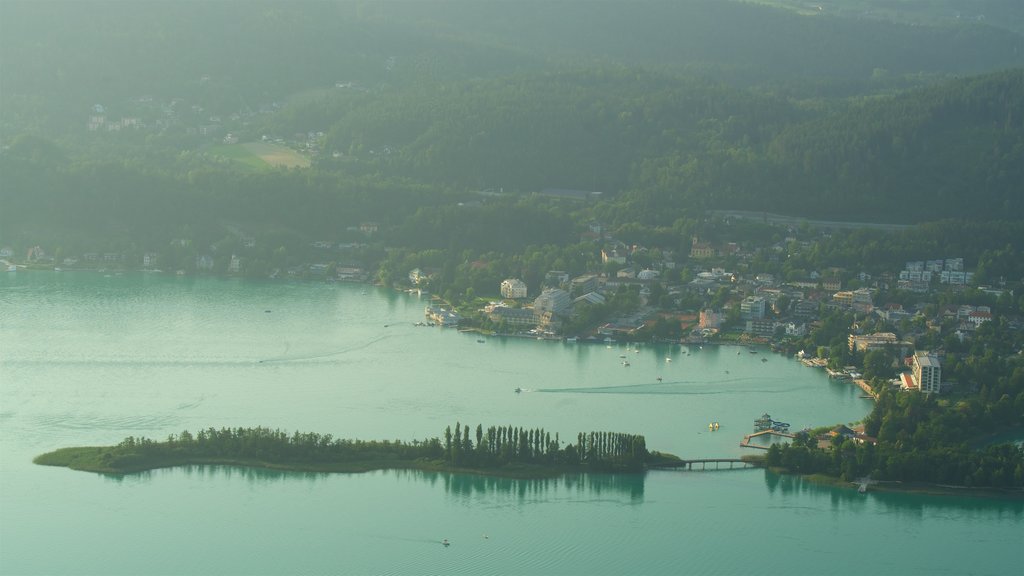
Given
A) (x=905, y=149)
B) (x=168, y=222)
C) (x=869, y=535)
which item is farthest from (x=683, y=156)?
(x=869, y=535)

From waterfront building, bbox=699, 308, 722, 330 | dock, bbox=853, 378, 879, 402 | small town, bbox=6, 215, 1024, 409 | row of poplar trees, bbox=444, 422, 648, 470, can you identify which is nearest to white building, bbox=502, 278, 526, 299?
small town, bbox=6, 215, 1024, 409

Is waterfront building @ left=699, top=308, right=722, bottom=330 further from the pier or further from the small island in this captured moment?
the small island

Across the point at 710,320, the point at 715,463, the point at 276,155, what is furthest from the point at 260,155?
the point at 715,463

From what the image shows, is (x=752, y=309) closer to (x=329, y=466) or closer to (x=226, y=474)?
(x=329, y=466)

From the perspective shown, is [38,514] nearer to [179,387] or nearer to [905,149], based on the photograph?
[179,387]

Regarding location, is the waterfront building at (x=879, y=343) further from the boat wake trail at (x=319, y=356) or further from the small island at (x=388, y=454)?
the boat wake trail at (x=319, y=356)

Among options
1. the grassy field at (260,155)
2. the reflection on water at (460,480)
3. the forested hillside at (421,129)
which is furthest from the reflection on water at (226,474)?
the grassy field at (260,155)
